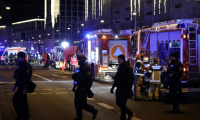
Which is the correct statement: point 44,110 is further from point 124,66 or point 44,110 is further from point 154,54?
point 154,54

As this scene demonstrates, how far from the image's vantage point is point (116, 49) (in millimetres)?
19906

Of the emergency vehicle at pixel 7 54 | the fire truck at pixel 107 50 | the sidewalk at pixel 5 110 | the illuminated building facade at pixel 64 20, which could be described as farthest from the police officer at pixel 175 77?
the illuminated building facade at pixel 64 20

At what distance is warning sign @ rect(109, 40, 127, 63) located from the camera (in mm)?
19875

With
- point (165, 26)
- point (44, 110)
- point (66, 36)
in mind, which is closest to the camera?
point (44, 110)

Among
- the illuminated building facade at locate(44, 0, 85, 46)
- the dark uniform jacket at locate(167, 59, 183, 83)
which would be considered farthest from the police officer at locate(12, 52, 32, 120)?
the illuminated building facade at locate(44, 0, 85, 46)

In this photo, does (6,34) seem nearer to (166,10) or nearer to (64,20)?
(64,20)

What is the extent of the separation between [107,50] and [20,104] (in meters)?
12.1

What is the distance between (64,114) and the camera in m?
9.50

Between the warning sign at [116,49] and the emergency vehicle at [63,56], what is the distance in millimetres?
11949

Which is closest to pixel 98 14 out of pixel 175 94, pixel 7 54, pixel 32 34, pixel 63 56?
pixel 7 54

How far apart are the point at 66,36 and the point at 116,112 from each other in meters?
97.7

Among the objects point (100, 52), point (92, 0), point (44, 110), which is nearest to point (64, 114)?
point (44, 110)

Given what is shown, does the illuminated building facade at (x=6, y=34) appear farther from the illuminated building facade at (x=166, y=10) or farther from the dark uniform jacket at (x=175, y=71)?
the dark uniform jacket at (x=175, y=71)

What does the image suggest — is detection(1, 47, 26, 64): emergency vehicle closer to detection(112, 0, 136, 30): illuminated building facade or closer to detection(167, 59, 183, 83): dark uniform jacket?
detection(112, 0, 136, 30): illuminated building facade
